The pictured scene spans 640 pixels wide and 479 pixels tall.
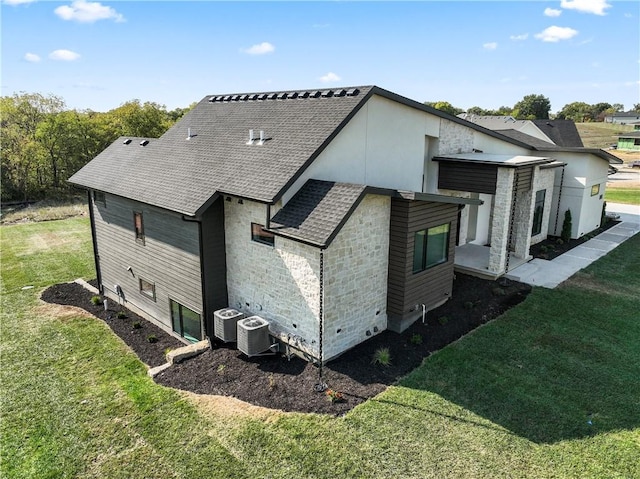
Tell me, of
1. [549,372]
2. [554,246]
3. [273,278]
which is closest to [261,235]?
[273,278]

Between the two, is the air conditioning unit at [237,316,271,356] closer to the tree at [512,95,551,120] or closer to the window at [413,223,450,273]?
the window at [413,223,450,273]

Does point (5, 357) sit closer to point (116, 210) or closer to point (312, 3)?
point (116, 210)

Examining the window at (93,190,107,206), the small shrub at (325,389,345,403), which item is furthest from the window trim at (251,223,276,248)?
the window at (93,190,107,206)

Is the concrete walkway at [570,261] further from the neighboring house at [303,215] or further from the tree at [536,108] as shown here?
the tree at [536,108]

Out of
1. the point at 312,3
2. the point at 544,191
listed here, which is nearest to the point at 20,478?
the point at 312,3

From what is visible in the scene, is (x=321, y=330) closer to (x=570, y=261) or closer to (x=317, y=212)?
(x=317, y=212)

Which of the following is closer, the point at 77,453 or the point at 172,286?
the point at 77,453
